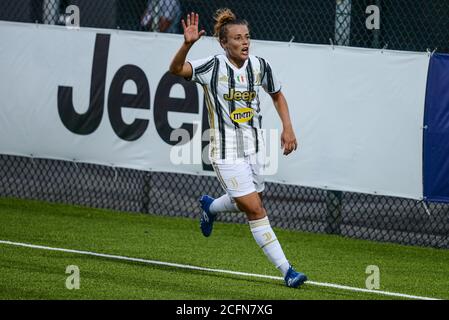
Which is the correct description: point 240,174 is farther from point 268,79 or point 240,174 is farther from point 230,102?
point 268,79

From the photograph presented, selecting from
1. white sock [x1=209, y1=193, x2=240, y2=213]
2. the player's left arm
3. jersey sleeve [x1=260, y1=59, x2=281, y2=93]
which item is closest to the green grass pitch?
white sock [x1=209, y1=193, x2=240, y2=213]

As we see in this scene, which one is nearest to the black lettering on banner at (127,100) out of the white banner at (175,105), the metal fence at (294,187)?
the white banner at (175,105)

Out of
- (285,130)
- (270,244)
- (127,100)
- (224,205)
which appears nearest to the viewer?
(270,244)

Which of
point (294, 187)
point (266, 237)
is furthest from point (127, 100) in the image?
point (266, 237)

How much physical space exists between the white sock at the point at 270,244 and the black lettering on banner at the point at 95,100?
15.0ft

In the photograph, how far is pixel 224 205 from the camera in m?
9.97

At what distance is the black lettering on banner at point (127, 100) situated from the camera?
13.0m

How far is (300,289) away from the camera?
8.94 meters

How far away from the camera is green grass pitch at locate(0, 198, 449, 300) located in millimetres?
8617

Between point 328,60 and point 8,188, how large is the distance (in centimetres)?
522

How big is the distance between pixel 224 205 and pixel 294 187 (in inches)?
189

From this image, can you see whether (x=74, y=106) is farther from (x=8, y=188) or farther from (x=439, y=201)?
(x=439, y=201)
